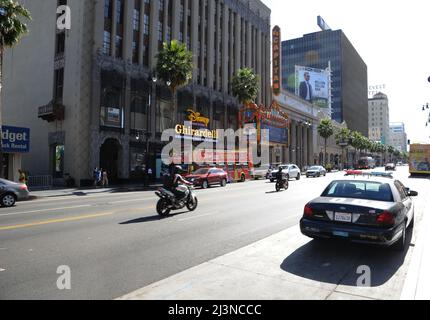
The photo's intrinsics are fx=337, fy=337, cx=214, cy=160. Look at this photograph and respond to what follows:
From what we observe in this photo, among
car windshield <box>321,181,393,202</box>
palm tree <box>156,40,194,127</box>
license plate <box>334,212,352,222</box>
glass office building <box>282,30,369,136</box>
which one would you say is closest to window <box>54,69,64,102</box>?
palm tree <box>156,40,194,127</box>

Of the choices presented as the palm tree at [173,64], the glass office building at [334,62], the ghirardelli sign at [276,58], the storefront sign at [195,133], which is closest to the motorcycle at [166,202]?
the palm tree at [173,64]

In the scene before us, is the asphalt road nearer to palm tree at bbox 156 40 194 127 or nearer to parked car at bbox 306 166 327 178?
palm tree at bbox 156 40 194 127

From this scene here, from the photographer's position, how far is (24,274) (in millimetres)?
5574

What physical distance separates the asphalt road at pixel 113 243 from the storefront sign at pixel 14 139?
14.8 metres

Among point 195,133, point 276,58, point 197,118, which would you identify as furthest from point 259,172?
point 276,58

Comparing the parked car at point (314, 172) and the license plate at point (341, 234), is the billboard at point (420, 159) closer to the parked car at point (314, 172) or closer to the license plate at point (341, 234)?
the parked car at point (314, 172)

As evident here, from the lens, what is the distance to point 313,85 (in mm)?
113000

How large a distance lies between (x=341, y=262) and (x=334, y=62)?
142 metres

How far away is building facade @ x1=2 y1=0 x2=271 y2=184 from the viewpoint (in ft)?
97.6

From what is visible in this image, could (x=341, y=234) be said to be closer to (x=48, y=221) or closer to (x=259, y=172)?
(x=48, y=221)

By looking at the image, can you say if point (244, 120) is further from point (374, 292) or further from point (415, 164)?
point (374, 292)

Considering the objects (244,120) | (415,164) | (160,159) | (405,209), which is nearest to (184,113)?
(160,159)
